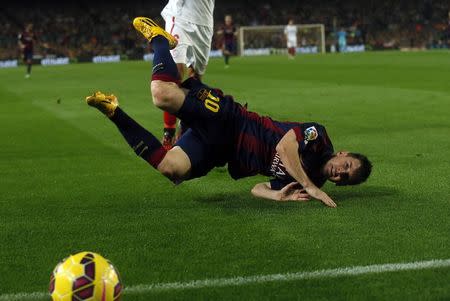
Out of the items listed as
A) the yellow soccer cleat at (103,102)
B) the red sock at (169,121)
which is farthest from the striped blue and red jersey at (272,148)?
the red sock at (169,121)

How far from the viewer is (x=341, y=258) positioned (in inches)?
180

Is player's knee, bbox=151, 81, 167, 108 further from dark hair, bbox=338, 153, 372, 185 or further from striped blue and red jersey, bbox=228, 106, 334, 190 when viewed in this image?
dark hair, bbox=338, 153, 372, 185


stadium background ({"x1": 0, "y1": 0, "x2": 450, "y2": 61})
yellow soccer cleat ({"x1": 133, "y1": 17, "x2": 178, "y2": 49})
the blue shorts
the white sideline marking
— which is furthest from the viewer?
stadium background ({"x1": 0, "y1": 0, "x2": 450, "y2": 61})

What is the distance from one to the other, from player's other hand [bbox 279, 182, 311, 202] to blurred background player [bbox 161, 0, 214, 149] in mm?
3025

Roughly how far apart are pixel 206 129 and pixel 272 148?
0.58m

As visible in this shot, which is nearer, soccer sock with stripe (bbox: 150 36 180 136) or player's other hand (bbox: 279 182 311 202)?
player's other hand (bbox: 279 182 311 202)

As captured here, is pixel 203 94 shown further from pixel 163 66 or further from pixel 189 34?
pixel 189 34

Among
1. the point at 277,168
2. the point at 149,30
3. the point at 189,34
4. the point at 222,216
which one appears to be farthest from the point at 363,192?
the point at 189,34

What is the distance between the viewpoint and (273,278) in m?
4.22

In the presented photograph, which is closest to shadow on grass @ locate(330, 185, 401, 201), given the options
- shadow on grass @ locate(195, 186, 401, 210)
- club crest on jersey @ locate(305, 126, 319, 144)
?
shadow on grass @ locate(195, 186, 401, 210)

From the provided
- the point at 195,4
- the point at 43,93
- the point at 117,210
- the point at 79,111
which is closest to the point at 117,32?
the point at 43,93

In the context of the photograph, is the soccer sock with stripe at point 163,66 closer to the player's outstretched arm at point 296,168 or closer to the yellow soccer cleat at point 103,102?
the yellow soccer cleat at point 103,102

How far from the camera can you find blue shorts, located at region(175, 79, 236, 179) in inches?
248

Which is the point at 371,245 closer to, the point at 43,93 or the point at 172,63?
the point at 172,63
